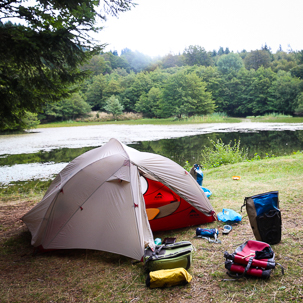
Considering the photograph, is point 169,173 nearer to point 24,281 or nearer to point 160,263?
point 160,263

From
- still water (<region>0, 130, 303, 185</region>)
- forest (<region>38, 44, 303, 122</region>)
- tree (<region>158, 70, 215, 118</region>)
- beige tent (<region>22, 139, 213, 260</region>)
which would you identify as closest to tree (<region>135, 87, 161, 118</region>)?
forest (<region>38, 44, 303, 122</region>)

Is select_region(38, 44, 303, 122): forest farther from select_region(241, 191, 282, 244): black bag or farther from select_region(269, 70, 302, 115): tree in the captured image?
select_region(241, 191, 282, 244): black bag

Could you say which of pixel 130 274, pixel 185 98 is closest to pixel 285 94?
pixel 185 98

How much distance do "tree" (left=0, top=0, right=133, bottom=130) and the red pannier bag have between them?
4.09 meters

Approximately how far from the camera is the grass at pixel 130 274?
2529mm

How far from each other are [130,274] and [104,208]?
0.94 metres

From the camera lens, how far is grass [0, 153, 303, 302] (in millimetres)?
2529

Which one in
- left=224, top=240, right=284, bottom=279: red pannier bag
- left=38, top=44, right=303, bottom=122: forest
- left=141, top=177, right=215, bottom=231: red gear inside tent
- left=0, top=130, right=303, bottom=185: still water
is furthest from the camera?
left=38, top=44, right=303, bottom=122: forest

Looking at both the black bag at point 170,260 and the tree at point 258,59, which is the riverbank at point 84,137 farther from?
the tree at point 258,59

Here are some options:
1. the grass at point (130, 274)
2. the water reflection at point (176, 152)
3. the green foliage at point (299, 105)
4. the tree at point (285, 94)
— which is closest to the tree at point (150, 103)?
the tree at point (285, 94)

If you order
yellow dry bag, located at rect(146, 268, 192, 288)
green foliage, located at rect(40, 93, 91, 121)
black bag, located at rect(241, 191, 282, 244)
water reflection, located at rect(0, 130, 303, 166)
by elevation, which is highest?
green foliage, located at rect(40, 93, 91, 121)

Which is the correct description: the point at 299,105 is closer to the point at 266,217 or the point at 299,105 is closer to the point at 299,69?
the point at 299,69

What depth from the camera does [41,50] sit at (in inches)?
167

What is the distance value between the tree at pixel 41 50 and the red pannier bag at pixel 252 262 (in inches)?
161
